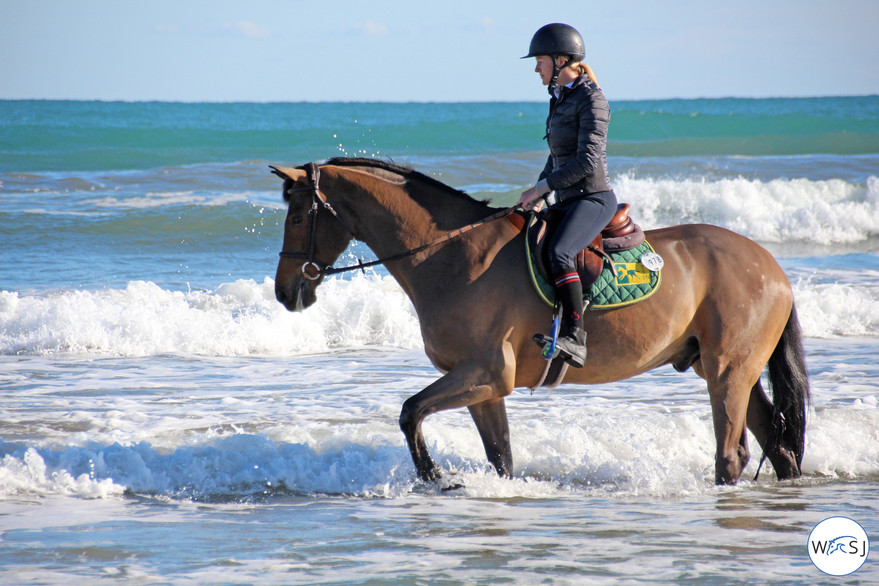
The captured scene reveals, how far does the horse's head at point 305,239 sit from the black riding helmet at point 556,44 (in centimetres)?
147

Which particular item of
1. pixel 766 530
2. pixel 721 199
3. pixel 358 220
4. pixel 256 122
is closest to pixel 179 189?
pixel 721 199

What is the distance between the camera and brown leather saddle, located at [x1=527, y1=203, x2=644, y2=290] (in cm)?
486

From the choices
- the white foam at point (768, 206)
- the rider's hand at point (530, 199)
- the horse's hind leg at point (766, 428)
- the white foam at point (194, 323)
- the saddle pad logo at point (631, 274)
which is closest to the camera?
the rider's hand at point (530, 199)

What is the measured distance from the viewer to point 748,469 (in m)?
5.96

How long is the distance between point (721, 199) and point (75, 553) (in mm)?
19545

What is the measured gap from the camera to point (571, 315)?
188 inches

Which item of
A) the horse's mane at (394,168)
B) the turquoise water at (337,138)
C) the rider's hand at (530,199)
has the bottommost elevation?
the rider's hand at (530,199)

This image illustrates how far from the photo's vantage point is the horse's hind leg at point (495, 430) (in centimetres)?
512

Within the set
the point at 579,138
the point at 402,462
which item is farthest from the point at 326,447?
the point at 579,138

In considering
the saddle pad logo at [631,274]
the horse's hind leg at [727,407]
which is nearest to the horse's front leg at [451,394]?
the saddle pad logo at [631,274]

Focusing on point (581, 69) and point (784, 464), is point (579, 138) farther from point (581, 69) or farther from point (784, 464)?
point (784, 464)

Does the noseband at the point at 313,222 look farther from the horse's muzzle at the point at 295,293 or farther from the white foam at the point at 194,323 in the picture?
the white foam at the point at 194,323

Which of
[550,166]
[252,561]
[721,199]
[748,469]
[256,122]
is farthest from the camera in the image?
[256,122]

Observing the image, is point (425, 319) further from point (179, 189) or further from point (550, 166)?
point (179, 189)
